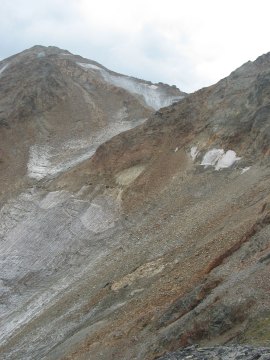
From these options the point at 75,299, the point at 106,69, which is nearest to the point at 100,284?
the point at 75,299

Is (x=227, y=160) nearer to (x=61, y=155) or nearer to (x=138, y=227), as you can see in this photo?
(x=138, y=227)

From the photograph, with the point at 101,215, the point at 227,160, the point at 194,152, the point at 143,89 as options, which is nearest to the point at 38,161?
the point at 101,215

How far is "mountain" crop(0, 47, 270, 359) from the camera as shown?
14.0 m

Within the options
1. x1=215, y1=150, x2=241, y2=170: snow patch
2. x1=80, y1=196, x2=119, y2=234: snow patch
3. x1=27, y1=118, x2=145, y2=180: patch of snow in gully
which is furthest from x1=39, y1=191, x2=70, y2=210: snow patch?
x1=215, y1=150, x2=241, y2=170: snow patch

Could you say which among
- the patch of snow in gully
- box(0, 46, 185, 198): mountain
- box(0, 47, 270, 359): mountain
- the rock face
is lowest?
the rock face

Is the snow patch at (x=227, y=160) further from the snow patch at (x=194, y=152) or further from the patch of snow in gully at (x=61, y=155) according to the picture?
the patch of snow in gully at (x=61, y=155)

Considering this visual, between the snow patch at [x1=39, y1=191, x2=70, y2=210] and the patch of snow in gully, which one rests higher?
the patch of snow in gully

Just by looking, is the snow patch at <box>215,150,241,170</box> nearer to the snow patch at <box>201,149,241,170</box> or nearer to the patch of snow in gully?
the snow patch at <box>201,149,241,170</box>

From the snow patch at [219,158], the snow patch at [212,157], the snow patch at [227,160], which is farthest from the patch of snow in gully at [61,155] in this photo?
the snow patch at [227,160]

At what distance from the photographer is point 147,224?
27.5 meters

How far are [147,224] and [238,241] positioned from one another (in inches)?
422

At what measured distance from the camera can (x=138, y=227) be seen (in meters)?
27.7

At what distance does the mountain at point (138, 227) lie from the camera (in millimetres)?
14008

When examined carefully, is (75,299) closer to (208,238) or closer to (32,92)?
(208,238)
